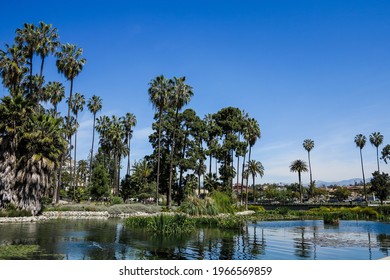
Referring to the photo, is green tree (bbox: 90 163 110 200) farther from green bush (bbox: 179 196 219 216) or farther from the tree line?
green bush (bbox: 179 196 219 216)

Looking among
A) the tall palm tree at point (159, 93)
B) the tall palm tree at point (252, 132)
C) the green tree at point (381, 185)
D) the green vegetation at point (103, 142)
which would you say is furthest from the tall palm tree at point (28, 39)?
the green tree at point (381, 185)

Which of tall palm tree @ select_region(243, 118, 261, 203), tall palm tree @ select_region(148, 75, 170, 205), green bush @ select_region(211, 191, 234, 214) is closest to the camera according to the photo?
green bush @ select_region(211, 191, 234, 214)

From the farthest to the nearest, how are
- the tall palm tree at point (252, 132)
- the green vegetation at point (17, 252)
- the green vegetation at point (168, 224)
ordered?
1. the tall palm tree at point (252, 132)
2. the green vegetation at point (168, 224)
3. the green vegetation at point (17, 252)

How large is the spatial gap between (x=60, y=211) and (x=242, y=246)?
2738cm

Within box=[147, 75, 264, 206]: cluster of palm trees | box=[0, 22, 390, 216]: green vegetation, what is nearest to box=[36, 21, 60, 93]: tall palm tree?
box=[0, 22, 390, 216]: green vegetation

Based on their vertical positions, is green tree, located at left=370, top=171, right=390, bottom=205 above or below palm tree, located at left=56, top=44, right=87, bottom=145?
below

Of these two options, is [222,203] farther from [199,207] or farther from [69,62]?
[69,62]

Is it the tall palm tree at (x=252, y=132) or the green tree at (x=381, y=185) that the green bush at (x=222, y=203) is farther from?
the green tree at (x=381, y=185)

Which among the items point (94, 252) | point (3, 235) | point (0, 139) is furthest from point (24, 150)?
point (94, 252)

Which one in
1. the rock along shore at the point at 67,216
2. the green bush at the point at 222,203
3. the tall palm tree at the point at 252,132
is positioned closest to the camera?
the rock along shore at the point at 67,216

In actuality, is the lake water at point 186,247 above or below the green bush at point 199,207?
below
